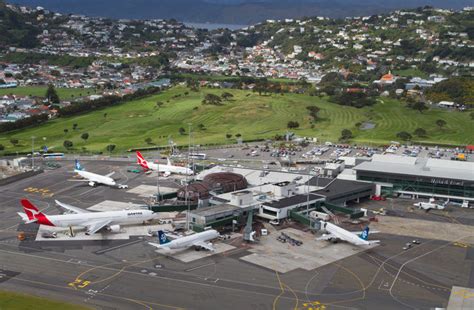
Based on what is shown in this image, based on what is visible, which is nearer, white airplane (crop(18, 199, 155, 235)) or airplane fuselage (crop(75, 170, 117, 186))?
white airplane (crop(18, 199, 155, 235))

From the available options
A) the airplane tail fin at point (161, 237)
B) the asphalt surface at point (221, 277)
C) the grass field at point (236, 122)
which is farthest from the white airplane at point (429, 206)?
the grass field at point (236, 122)

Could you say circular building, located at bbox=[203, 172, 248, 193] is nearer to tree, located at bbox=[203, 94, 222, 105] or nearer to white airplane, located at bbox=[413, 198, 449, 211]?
white airplane, located at bbox=[413, 198, 449, 211]

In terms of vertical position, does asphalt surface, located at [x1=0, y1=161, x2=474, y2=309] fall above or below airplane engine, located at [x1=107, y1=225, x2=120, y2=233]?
below

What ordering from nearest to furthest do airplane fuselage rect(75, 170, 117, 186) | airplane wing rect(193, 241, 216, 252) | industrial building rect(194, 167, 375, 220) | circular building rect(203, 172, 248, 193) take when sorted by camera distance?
airplane wing rect(193, 241, 216, 252) < industrial building rect(194, 167, 375, 220) < circular building rect(203, 172, 248, 193) < airplane fuselage rect(75, 170, 117, 186)

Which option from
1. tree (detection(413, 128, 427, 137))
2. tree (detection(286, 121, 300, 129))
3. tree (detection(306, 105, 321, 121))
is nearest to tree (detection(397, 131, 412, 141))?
tree (detection(413, 128, 427, 137))

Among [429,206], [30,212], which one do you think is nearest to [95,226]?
[30,212]

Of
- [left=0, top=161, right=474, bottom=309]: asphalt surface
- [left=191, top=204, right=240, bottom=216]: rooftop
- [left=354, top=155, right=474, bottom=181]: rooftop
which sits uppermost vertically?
[left=354, top=155, right=474, bottom=181]: rooftop

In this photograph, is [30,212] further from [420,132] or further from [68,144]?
[420,132]
